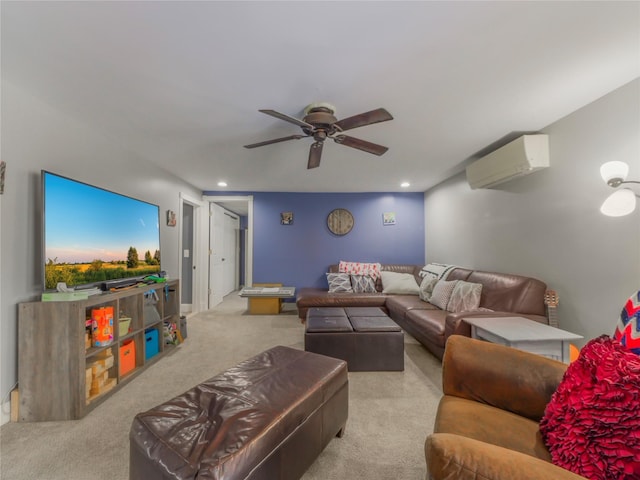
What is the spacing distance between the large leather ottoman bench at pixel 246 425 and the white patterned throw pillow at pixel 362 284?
2827mm

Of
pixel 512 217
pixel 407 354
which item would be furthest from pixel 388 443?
pixel 512 217

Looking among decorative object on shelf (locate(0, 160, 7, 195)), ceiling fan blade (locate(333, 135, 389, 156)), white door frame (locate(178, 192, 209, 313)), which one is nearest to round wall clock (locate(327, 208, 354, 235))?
white door frame (locate(178, 192, 209, 313))

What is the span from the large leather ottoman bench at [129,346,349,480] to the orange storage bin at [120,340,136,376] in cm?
146

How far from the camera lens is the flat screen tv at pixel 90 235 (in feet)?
6.21

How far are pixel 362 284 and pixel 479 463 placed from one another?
3.83 meters

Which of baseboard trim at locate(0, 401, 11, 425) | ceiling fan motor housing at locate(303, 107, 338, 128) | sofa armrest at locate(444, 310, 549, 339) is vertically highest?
ceiling fan motor housing at locate(303, 107, 338, 128)

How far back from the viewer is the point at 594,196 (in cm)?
204

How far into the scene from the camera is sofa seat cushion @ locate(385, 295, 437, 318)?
10.9 feet

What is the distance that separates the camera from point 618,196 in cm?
158

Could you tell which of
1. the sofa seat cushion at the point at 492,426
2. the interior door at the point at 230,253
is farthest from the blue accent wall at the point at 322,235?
the sofa seat cushion at the point at 492,426

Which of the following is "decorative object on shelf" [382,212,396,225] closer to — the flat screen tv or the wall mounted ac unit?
the wall mounted ac unit

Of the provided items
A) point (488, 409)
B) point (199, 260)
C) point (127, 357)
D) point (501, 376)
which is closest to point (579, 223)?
point (501, 376)

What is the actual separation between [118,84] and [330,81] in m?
1.43

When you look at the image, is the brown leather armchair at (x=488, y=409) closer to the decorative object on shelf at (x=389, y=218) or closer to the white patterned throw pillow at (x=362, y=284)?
the white patterned throw pillow at (x=362, y=284)
